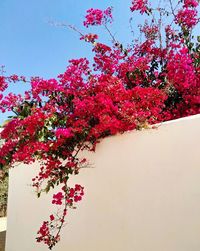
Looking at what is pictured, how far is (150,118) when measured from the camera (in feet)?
14.3

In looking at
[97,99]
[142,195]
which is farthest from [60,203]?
[97,99]

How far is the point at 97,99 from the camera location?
4504 mm

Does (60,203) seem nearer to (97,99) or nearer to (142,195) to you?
(142,195)

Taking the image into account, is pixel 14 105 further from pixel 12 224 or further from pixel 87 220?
pixel 12 224

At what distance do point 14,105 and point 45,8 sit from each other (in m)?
2.42

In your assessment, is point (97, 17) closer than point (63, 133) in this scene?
No

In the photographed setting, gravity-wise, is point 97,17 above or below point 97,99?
above

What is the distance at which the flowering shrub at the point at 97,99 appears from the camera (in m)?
4.46

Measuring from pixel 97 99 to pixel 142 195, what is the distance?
3.99 ft

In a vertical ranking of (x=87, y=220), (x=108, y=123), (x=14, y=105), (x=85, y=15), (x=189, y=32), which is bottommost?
(x=87, y=220)

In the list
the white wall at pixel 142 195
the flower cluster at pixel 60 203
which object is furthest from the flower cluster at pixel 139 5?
the flower cluster at pixel 60 203

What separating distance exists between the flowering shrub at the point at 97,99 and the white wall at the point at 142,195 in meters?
0.17

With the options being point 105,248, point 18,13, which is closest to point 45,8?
point 18,13

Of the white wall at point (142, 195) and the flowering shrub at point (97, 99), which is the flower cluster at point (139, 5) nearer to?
the flowering shrub at point (97, 99)
